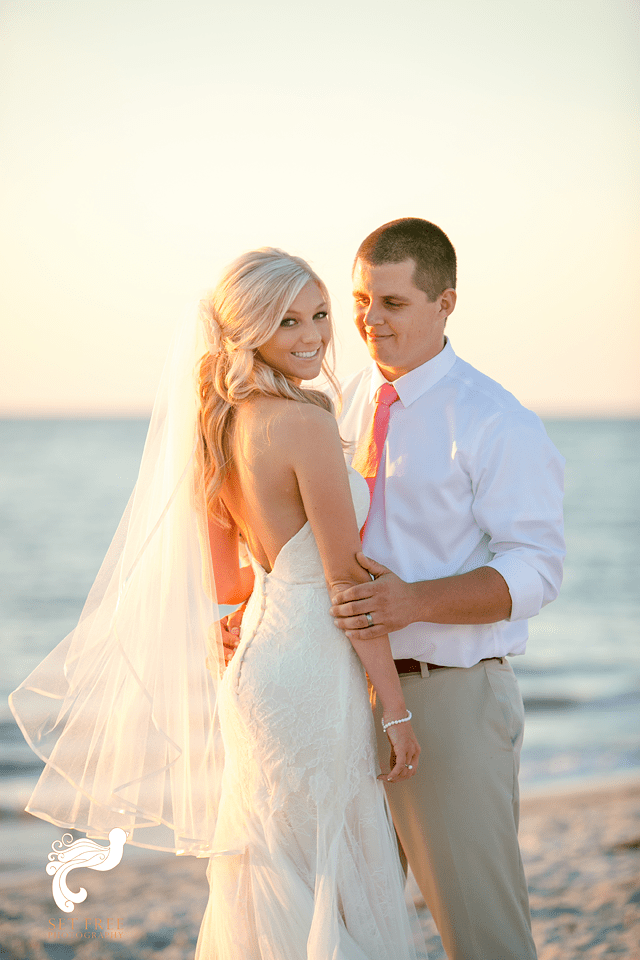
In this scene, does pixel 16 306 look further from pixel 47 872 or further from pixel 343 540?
pixel 343 540

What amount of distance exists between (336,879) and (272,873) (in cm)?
18

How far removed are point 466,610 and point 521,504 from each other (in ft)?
1.19

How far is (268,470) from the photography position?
236 cm

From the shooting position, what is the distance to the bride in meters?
2.36

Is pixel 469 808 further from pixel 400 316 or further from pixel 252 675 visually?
pixel 400 316

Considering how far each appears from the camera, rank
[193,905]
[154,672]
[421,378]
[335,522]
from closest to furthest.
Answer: [335,522], [154,672], [421,378], [193,905]

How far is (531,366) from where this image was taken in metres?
20.8

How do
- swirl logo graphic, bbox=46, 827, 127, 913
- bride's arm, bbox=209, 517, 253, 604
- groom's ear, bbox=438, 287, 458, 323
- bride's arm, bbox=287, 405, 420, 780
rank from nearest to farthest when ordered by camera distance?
1. bride's arm, bbox=287, 405, 420, 780
2. bride's arm, bbox=209, 517, 253, 604
3. groom's ear, bbox=438, 287, 458, 323
4. swirl logo graphic, bbox=46, 827, 127, 913

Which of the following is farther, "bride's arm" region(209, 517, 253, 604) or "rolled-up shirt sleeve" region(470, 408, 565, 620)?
"bride's arm" region(209, 517, 253, 604)

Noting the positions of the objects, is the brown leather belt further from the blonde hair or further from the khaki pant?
the blonde hair


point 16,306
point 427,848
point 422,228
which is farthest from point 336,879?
point 16,306

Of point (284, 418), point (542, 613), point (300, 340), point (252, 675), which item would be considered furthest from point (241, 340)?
point (542, 613)

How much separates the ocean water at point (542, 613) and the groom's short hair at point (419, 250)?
4.09m

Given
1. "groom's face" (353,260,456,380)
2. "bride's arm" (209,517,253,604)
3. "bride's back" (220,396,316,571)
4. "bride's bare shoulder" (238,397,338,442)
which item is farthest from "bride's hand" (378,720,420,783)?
"groom's face" (353,260,456,380)
